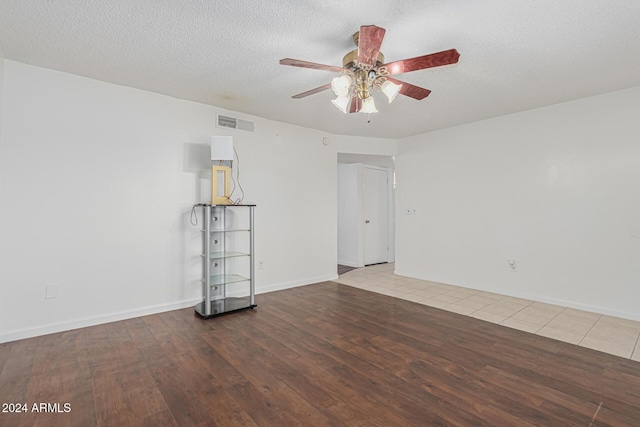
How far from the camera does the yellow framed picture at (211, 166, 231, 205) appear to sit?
351 cm

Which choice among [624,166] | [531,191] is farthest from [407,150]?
[624,166]

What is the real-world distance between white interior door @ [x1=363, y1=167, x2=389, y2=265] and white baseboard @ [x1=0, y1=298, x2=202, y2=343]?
13.3 ft

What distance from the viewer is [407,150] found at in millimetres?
5559

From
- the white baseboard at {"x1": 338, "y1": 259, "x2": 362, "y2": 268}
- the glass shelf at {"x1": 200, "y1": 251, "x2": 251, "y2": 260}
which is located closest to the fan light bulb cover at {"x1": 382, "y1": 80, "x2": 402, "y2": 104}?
the glass shelf at {"x1": 200, "y1": 251, "x2": 251, "y2": 260}

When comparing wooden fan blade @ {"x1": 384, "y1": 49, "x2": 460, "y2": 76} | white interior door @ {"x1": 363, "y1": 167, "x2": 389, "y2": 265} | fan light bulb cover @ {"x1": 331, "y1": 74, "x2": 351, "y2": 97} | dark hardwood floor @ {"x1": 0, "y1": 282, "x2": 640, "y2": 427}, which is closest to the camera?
dark hardwood floor @ {"x1": 0, "y1": 282, "x2": 640, "y2": 427}

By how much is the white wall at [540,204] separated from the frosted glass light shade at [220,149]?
3394 mm

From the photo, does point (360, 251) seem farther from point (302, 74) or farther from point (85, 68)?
point (85, 68)

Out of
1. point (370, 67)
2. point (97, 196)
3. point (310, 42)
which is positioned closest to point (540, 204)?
point (370, 67)

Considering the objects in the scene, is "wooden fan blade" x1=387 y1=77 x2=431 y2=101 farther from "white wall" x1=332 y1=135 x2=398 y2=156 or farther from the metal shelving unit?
"white wall" x1=332 y1=135 x2=398 y2=156

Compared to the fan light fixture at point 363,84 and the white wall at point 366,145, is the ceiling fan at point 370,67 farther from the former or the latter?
the white wall at point 366,145

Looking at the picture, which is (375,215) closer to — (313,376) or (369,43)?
(313,376)

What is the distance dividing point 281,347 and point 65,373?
1.57m

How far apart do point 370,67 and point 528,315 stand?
323 cm

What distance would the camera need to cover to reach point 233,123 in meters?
4.09
